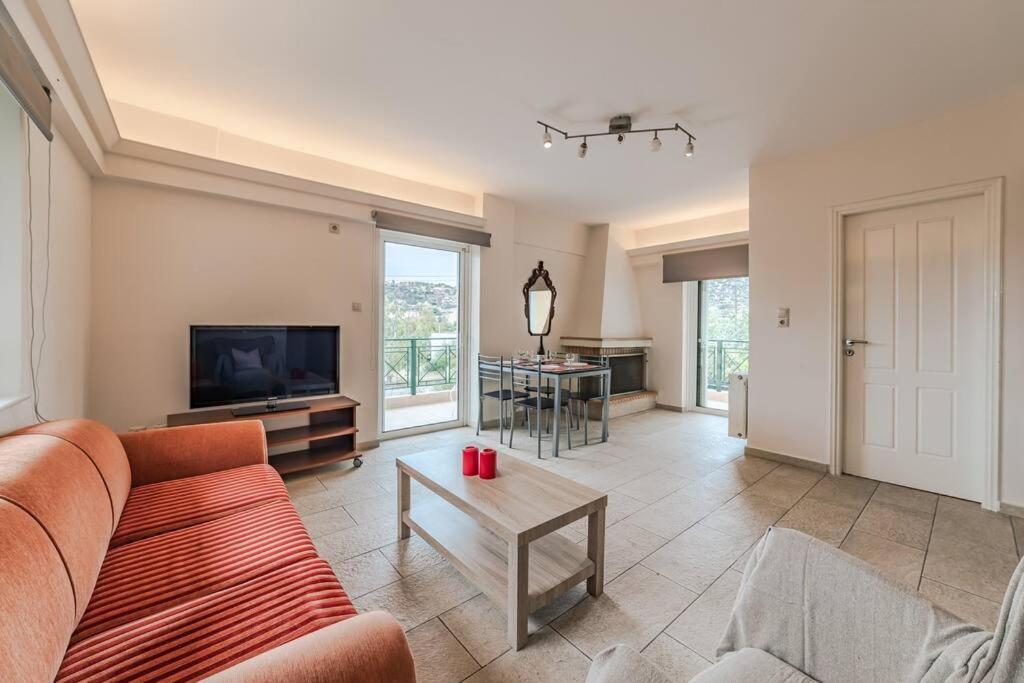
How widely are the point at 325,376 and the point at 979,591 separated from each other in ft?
13.2

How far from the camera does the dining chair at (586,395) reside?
13.7ft

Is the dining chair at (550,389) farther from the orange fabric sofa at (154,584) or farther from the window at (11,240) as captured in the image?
the window at (11,240)

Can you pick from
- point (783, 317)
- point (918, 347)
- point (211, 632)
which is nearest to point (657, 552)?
point (211, 632)

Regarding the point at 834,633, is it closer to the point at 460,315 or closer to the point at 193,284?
the point at 193,284

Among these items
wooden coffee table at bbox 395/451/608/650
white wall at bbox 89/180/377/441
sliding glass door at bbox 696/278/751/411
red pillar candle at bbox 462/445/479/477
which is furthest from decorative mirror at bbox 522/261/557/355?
red pillar candle at bbox 462/445/479/477

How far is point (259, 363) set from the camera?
307 centimetres

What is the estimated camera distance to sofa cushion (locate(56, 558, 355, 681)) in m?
0.91

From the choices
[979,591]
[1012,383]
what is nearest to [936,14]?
[1012,383]

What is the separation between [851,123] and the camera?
9.38ft

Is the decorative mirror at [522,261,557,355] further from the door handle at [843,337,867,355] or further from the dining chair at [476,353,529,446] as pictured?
the door handle at [843,337,867,355]

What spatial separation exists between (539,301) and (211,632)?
4568 mm

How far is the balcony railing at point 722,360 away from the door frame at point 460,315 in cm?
343

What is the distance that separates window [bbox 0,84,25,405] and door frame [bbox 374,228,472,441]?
2292 millimetres

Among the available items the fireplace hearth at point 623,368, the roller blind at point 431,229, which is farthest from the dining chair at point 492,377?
the fireplace hearth at point 623,368
